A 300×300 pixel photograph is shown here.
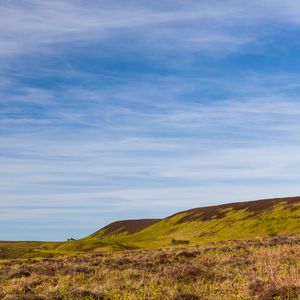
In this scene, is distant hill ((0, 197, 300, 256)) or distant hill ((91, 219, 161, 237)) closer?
distant hill ((0, 197, 300, 256))

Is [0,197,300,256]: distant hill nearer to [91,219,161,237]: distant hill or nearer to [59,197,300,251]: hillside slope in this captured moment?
[59,197,300,251]: hillside slope

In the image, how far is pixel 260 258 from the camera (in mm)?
21750

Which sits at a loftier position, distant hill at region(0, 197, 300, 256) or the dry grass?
distant hill at region(0, 197, 300, 256)

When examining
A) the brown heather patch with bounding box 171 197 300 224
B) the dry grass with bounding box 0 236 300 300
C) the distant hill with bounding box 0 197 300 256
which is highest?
the brown heather patch with bounding box 171 197 300 224

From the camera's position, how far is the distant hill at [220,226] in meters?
82.4

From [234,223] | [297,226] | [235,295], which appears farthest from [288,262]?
[234,223]

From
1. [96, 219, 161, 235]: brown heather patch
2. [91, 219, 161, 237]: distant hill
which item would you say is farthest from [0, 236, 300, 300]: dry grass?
[96, 219, 161, 235]: brown heather patch

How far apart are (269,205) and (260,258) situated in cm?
8548

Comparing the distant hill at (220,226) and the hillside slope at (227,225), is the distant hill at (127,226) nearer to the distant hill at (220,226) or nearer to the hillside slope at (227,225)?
the distant hill at (220,226)

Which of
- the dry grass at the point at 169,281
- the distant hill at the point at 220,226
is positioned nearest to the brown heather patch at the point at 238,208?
the distant hill at the point at 220,226

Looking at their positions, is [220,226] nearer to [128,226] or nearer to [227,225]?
[227,225]

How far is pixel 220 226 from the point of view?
339ft

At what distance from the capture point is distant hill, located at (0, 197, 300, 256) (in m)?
82.4

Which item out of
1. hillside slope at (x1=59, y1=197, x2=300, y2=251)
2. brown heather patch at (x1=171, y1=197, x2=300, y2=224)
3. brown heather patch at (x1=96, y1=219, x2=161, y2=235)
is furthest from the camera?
brown heather patch at (x1=96, y1=219, x2=161, y2=235)
